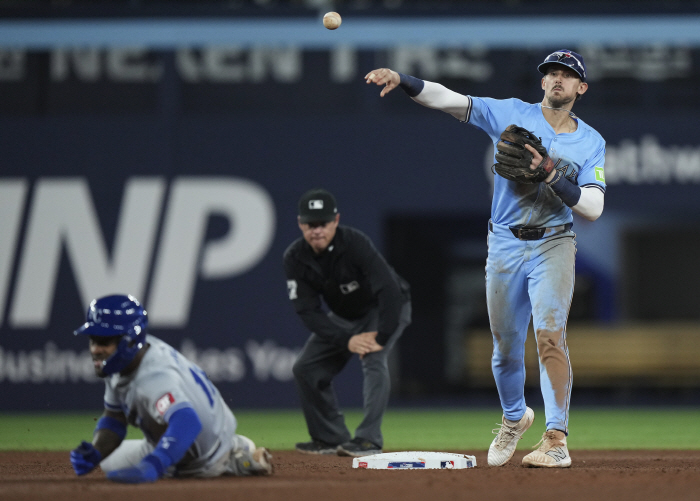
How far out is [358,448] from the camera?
7016 mm

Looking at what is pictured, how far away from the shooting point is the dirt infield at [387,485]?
14.6ft

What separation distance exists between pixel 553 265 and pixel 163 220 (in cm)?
797

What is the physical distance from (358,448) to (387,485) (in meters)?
2.19

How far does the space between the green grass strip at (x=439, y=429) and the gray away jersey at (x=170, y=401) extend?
326cm

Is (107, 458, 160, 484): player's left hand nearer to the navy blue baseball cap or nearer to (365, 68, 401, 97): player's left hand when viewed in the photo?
(365, 68, 401, 97): player's left hand

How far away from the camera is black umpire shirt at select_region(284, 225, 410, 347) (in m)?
7.07

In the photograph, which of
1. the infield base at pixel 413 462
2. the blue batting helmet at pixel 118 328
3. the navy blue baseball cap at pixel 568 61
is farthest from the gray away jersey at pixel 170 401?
the navy blue baseball cap at pixel 568 61

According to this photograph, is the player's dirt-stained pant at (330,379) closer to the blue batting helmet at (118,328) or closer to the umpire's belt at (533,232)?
the umpire's belt at (533,232)

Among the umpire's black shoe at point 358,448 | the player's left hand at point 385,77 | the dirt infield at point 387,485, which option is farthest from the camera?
the umpire's black shoe at point 358,448

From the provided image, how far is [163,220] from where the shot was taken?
42.6 ft

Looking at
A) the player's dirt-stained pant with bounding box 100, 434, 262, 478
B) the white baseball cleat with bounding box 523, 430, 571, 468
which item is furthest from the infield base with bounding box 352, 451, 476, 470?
the player's dirt-stained pant with bounding box 100, 434, 262, 478

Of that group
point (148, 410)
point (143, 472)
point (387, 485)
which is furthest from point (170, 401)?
point (387, 485)

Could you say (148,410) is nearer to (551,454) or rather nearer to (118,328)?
(118,328)

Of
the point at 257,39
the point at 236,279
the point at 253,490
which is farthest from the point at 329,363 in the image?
the point at 257,39
